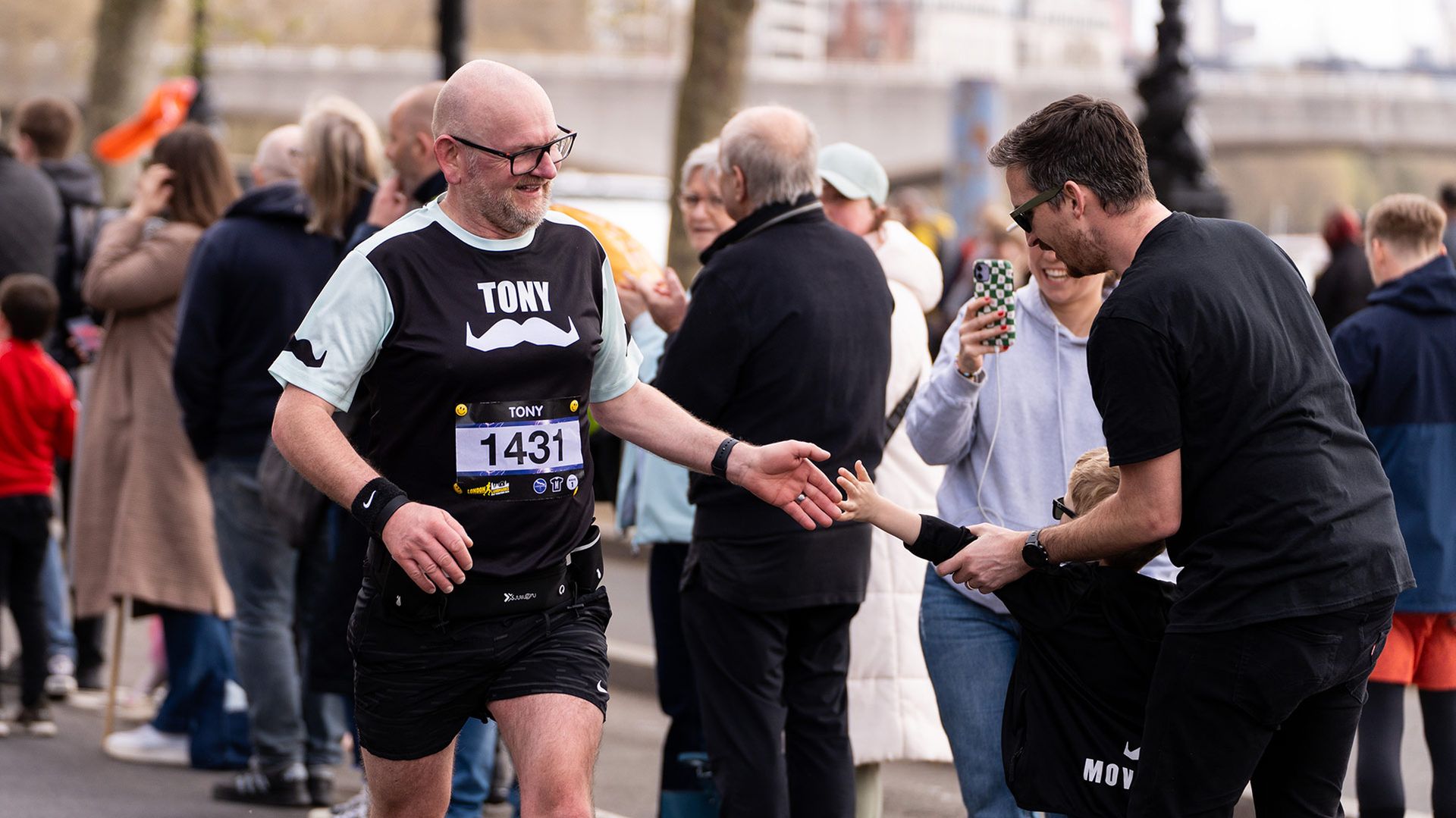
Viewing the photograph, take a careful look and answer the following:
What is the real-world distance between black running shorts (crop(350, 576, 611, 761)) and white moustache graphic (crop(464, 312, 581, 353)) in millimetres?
504

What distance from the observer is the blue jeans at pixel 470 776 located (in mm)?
5480

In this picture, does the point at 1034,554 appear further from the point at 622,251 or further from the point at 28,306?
the point at 28,306

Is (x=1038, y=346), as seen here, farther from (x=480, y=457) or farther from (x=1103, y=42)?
(x=1103, y=42)

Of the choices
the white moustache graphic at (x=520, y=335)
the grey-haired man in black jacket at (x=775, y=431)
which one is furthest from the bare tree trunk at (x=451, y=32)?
the white moustache graphic at (x=520, y=335)

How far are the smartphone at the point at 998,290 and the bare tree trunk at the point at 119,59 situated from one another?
1739cm

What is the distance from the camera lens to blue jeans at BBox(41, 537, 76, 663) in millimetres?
7684

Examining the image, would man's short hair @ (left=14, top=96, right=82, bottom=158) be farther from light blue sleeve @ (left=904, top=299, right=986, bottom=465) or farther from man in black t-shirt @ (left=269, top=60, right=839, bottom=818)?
light blue sleeve @ (left=904, top=299, right=986, bottom=465)

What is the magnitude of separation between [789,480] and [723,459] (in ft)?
0.52

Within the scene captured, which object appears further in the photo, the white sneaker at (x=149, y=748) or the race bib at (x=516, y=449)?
the white sneaker at (x=149, y=748)

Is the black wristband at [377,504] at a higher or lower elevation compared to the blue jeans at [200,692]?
higher

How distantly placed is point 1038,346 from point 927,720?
5.14 feet

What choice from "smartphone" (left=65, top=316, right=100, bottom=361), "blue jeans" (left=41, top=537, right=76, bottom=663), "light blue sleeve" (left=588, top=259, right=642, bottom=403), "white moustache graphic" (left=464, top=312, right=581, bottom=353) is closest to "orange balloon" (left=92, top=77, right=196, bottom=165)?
"smartphone" (left=65, top=316, right=100, bottom=361)

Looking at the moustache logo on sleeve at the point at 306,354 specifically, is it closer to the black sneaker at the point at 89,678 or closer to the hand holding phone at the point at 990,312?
the hand holding phone at the point at 990,312

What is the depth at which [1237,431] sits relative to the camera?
3.26 meters
